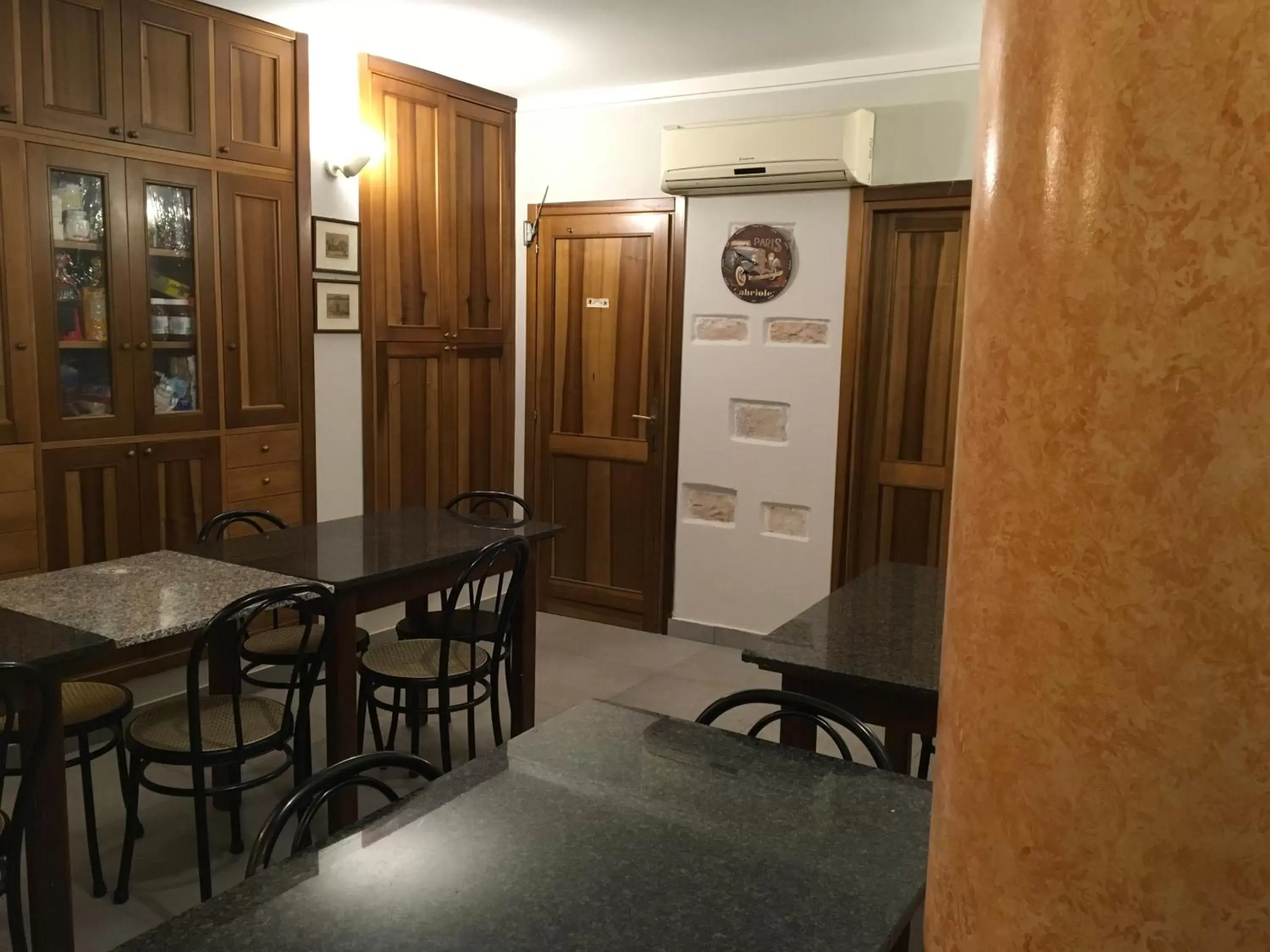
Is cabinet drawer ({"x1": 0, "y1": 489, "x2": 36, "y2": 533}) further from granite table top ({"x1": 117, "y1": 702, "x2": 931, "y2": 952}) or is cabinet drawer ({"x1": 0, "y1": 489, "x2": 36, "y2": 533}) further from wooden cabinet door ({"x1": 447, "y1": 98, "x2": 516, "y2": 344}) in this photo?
granite table top ({"x1": 117, "y1": 702, "x2": 931, "y2": 952})

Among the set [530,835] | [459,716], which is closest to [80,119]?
[459,716]

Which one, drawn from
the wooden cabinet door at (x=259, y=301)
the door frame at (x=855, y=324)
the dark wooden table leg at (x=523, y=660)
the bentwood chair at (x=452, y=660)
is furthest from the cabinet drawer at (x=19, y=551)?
the door frame at (x=855, y=324)

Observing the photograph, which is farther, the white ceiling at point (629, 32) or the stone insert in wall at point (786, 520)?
the stone insert in wall at point (786, 520)

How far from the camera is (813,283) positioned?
4449 millimetres

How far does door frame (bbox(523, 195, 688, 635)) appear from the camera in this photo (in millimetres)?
4766

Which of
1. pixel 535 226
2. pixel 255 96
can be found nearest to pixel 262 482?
pixel 255 96

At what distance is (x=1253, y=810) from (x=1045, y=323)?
0.90 feet

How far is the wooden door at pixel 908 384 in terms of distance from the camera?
427 cm

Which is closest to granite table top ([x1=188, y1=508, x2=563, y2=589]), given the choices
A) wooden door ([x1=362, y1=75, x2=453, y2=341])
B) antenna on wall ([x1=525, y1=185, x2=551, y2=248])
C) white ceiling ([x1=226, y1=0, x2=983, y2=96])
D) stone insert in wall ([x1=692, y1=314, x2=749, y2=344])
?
wooden door ([x1=362, y1=75, x2=453, y2=341])

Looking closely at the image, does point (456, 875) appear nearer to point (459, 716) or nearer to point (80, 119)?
point (459, 716)

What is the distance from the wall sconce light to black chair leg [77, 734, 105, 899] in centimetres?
250

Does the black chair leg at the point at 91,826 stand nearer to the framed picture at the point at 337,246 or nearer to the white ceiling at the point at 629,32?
the framed picture at the point at 337,246

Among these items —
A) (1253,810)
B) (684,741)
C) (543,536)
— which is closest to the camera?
(1253,810)

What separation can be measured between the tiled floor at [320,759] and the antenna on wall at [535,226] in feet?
6.33
